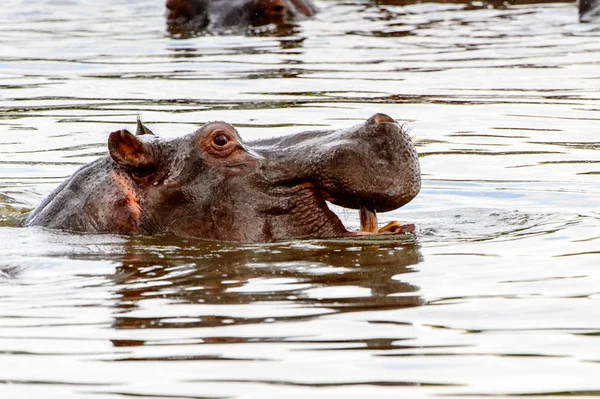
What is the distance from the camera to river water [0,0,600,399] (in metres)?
4.71

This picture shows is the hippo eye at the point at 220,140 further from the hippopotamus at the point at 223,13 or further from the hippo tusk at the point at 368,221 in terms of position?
the hippopotamus at the point at 223,13

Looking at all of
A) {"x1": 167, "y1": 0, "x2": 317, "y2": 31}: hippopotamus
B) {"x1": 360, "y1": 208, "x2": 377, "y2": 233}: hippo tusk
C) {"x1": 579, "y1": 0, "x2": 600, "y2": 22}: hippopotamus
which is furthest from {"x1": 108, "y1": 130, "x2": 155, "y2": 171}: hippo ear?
{"x1": 579, "y1": 0, "x2": 600, "y2": 22}: hippopotamus

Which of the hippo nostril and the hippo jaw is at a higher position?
the hippo nostril

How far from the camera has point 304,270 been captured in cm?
646

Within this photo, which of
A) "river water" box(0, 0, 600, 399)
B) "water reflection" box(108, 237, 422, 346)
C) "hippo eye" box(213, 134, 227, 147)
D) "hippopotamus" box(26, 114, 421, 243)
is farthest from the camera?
"hippo eye" box(213, 134, 227, 147)

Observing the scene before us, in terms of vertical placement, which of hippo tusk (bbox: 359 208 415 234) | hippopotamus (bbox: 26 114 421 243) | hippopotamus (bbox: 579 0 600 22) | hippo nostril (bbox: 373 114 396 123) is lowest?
hippopotamus (bbox: 579 0 600 22)

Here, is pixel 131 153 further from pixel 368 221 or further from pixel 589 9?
pixel 589 9

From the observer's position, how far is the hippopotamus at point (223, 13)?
1997 cm

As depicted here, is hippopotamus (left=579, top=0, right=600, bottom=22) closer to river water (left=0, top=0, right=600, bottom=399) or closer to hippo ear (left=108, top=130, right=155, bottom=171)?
river water (left=0, top=0, right=600, bottom=399)

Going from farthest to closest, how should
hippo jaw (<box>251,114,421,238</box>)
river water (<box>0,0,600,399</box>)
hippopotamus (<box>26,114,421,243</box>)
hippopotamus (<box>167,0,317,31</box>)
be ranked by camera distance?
1. hippopotamus (<box>167,0,317,31</box>)
2. hippopotamus (<box>26,114,421,243</box>)
3. hippo jaw (<box>251,114,421,238</box>)
4. river water (<box>0,0,600,399</box>)

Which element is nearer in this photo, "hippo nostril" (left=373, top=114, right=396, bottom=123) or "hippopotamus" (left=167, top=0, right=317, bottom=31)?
"hippo nostril" (left=373, top=114, right=396, bottom=123)

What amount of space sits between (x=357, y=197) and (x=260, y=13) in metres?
13.5

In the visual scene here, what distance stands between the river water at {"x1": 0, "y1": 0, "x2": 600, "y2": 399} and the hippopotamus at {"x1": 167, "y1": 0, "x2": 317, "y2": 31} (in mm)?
4531

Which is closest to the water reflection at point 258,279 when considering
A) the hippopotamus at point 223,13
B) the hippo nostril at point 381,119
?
the hippo nostril at point 381,119
